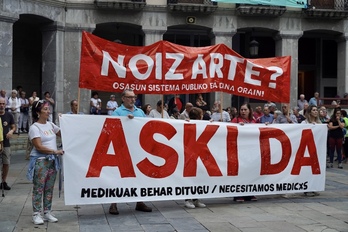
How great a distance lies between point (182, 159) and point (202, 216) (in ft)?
3.63

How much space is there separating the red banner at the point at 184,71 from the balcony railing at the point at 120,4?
1424 centimetres

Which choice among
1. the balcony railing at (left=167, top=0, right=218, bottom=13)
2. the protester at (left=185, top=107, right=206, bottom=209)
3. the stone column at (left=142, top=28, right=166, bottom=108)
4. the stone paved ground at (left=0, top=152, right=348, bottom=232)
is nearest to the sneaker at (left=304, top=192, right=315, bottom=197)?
the stone paved ground at (left=0, top=152, right=348, bottom=232)

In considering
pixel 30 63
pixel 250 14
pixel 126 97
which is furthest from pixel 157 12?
pixel 126 97

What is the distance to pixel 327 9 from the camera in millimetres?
25828

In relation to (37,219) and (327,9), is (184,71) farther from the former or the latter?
(327,9)

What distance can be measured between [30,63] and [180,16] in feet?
26.6

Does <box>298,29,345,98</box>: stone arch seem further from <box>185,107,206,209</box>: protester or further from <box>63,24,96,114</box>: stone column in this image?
<box>185,107,206,209</box>: protester

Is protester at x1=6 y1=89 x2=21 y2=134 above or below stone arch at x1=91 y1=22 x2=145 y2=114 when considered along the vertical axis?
below

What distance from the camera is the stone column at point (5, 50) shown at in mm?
20438

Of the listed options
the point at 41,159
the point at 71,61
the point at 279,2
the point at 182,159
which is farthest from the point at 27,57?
the point at 41,159

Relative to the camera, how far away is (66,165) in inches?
313

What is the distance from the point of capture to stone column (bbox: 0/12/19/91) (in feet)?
67.1

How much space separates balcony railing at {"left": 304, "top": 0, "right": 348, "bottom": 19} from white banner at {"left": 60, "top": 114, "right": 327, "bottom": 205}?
16616mm

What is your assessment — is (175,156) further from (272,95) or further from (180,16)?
(180,16)
